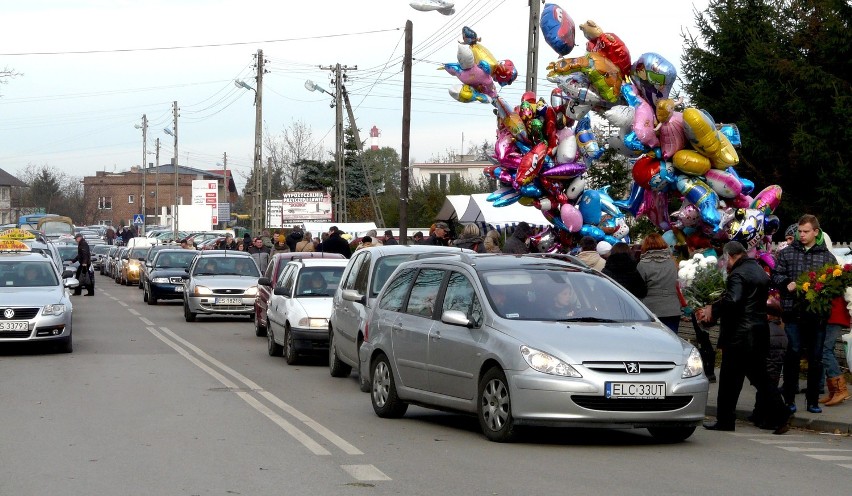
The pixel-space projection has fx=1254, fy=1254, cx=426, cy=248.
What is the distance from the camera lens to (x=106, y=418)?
39.0 feet

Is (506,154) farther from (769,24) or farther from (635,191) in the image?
(769,24)

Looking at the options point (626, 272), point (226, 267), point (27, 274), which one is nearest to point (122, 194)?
point (226, 267)

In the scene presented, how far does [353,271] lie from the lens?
16469mm

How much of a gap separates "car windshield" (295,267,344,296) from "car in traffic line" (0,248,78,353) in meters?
3.67

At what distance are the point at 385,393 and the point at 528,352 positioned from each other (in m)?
2.56

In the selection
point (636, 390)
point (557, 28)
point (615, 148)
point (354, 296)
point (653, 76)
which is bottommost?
point (636, 390)

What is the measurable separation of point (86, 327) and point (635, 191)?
11.6 meters

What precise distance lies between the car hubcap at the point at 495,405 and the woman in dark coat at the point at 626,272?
3944 mm

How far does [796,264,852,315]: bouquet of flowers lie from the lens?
39.4 ft

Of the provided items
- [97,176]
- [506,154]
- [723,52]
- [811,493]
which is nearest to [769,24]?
[723,52]

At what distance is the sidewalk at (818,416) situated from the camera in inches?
464

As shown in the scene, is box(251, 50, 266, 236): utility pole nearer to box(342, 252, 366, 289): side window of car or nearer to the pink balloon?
the pink balloon

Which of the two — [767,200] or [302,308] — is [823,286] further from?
[767,200]

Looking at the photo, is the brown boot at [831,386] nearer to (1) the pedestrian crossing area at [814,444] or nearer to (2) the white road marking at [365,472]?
(1) the pedestrian crossing area at [814,444]
